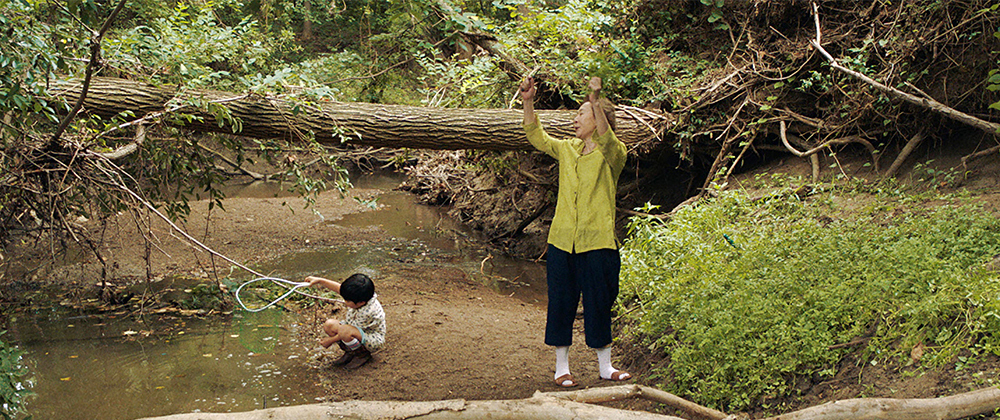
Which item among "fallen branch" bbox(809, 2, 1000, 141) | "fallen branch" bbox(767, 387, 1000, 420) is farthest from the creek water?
"fallen branch" bbox(809, 2, 1000, 141)

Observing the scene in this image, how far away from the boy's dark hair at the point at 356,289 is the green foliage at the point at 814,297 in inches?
81.0

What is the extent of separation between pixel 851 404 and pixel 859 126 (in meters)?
4.61

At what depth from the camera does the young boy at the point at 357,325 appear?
4.70 m

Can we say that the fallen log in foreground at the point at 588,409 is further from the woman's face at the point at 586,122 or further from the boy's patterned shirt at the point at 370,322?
the boy's patterned shirt at the point at 370,322

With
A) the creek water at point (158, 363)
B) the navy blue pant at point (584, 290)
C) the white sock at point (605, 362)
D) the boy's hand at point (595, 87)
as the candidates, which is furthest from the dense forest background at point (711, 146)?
the boy's hand at point (595, 87)

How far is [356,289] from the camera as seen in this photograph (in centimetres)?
470

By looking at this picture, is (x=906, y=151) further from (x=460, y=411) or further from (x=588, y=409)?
(x=460, y=411)

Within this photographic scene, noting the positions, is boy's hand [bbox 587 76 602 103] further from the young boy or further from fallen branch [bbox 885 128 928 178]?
fallen branch [bbox 885 128 928 178]

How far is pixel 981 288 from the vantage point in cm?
320

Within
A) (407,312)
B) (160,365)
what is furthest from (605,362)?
(160,365)

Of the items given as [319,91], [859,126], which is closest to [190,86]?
[319,91]

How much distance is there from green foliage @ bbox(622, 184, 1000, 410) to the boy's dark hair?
6.75 ft

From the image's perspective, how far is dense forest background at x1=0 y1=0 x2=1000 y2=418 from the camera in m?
3.55

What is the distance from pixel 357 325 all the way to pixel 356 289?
31 centimetres
